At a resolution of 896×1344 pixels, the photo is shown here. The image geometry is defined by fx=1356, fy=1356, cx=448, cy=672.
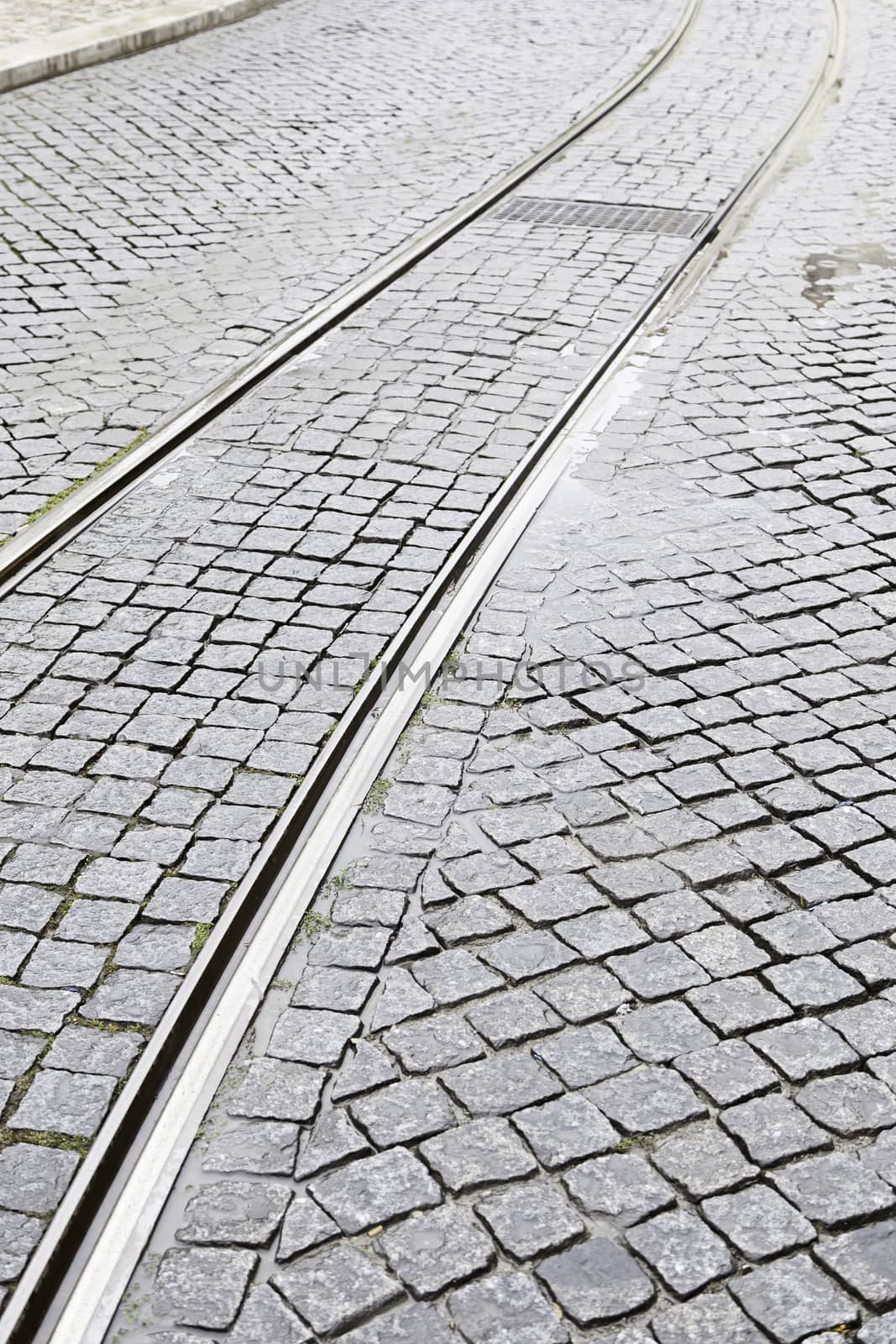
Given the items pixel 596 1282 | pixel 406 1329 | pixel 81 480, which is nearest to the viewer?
pixel 406 1329

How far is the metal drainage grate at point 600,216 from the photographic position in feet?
31.1

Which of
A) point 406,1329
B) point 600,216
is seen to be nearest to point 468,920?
point 406,1329

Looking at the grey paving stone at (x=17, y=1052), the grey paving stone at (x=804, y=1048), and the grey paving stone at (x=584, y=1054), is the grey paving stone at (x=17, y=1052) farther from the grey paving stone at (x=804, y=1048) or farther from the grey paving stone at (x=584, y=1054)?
the grey paving stone at (x=804, y=1048)

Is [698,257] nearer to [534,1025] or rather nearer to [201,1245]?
[534,1025]

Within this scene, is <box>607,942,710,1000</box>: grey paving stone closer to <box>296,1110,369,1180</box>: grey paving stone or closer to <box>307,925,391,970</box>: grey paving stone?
<box>307,925,391,970</box>: grey paving stone

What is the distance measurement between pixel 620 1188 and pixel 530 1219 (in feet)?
0.72

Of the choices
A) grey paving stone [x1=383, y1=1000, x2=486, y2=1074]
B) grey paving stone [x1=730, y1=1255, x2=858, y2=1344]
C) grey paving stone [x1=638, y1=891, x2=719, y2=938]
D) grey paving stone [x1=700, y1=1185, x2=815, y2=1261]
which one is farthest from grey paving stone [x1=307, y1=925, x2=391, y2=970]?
grey paving stone [x1=730, y1=1255, x2=858, y2=1344]

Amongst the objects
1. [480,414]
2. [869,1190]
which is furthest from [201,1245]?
[480,414]

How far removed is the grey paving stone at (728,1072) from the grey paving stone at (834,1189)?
218 mm

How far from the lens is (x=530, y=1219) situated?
2.94 meters

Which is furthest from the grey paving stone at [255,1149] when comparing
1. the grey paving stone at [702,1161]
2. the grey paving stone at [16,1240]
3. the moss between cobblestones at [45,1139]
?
the grey paving stone at [702,1161]

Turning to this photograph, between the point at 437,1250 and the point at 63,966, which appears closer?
the point at 437,1250

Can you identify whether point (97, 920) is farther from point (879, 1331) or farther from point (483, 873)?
point (879, 1331)

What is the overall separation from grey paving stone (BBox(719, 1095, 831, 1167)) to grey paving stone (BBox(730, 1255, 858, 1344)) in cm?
27
